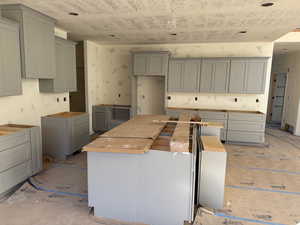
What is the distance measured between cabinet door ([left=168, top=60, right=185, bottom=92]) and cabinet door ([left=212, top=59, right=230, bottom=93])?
845 millimetres

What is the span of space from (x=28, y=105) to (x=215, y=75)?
4.14m

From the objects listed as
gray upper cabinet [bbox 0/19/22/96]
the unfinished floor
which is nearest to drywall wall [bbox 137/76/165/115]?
the unfinished floor

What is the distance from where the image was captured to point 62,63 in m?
4.07

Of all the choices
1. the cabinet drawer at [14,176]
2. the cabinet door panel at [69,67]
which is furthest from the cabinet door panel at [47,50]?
the cabinet drawer at [14,176]

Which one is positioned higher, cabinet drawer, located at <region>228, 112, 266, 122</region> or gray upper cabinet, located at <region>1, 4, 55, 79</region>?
gray upper cabinet, located at <region>1, 4, 55, 79</region>

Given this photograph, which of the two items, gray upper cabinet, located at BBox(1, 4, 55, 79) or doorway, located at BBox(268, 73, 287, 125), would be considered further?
doorway, located at BBox(268, 73, 287, 125)

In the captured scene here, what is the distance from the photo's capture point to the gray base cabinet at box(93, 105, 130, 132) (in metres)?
5.77

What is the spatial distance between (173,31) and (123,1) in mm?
1789

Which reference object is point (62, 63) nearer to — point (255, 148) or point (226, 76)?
point (226, 76)

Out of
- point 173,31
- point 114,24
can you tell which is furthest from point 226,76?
point 114,24

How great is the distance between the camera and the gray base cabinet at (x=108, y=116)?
5.77 meters

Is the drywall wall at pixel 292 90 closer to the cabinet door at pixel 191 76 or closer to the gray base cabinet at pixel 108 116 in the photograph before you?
the cabinet door at pixel 191 76

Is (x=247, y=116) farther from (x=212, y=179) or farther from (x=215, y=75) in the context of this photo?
(x=212, y=179)

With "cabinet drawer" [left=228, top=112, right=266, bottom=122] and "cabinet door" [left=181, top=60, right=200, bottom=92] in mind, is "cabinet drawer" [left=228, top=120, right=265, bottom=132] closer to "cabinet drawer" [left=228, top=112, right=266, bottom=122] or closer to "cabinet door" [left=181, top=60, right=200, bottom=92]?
"cabinet drawer" [left=228, top=112, right=266, bottom=122]
